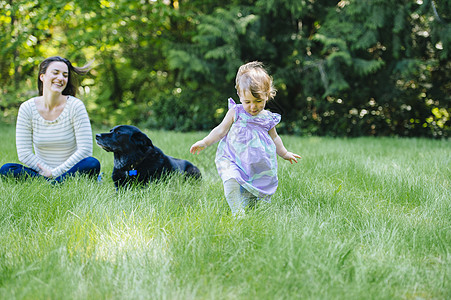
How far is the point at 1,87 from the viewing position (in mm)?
10719

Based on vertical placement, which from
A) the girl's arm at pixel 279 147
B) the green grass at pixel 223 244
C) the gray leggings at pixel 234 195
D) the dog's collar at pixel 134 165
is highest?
the girl's arm at pixel 279 147

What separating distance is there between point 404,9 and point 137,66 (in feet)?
24.9

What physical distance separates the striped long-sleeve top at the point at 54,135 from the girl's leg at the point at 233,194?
5.37ft

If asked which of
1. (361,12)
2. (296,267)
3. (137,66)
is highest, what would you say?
(361,12)

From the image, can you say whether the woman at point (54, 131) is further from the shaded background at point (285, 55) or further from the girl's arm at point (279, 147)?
the shaded background at point (285, 55)

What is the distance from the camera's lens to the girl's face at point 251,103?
9.00 feet

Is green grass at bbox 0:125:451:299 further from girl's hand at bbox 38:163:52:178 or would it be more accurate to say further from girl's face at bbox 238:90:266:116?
girl's face at bbox 238:90:266:116

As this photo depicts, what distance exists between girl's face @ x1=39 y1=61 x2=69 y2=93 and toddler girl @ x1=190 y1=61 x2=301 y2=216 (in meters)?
1.66

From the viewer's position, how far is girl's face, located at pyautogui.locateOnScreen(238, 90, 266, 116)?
2.74 metres

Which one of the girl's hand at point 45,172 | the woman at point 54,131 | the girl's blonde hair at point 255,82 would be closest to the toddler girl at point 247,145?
the girl's blonde hair at point 255,82

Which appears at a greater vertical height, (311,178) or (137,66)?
(137,66)

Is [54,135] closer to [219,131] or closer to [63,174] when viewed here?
[63,174]

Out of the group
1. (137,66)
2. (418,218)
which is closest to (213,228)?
(418,218)

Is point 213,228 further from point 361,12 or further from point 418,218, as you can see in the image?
point 361,12
